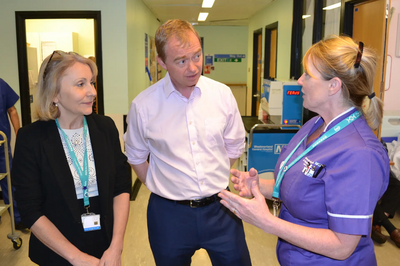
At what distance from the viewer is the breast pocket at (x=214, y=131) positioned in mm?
1740

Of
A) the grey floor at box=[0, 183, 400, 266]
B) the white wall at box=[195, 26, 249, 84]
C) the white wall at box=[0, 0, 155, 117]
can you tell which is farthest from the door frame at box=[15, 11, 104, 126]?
the white wall at box=[195, 26, 249, 84]

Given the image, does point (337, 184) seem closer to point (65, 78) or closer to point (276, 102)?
point (65, 78)

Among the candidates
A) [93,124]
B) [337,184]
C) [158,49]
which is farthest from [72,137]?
[337,184]

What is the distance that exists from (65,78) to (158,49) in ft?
1.45

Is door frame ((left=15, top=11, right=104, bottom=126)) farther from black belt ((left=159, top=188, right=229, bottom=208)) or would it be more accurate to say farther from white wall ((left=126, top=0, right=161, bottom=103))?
black belt ((left=159, top=188, right=229, bottom=208))

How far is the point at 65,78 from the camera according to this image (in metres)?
1.53

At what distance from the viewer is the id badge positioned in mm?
1515

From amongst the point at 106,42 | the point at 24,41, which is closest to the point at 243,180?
the point at 106,42

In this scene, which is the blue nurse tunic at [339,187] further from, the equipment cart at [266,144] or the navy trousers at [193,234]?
the equipment cart at [266,144]

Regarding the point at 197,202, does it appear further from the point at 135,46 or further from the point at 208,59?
the point at 208,59

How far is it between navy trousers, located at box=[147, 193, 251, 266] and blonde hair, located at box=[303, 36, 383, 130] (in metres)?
0.79

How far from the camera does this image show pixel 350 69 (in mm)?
1279

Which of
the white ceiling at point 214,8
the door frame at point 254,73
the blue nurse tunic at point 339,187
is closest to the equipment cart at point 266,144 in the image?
the blue nurse tunic at point 339,187

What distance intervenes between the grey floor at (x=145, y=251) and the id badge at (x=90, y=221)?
5.21 ft
